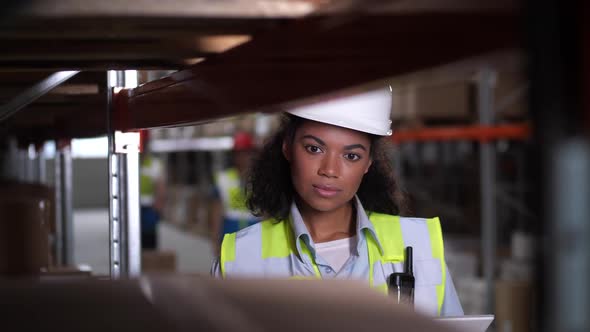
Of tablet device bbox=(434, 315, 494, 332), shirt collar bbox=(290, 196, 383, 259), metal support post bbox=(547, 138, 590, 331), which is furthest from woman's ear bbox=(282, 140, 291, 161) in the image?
metal support post bbox=(547, 138, 590, 331)

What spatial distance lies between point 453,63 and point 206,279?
774 mm

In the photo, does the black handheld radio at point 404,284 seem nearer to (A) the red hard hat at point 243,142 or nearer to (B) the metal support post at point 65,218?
(B) the metal support post at point 65,218

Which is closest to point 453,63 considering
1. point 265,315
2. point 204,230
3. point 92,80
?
point 265,315

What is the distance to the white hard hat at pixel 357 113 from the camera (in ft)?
8.93

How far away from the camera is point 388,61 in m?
0.66

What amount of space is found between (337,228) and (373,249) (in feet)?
0.65

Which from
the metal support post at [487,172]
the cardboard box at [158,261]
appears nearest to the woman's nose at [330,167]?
the metal support post at [487,172]

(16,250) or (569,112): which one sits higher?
(569,112)

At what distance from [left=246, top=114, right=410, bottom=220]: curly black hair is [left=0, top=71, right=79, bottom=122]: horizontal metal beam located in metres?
1.36

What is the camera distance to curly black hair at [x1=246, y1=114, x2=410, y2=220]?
300 cm

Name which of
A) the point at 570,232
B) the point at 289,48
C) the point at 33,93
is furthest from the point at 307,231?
the point at 570,232

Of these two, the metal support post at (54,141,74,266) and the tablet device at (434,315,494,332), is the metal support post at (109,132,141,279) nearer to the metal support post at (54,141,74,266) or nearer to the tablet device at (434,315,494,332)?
the tablet device at (434,315,494,332)

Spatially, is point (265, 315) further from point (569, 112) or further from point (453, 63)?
point (569, 112)

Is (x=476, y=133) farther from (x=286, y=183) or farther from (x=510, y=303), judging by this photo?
(x=286, y=183)
